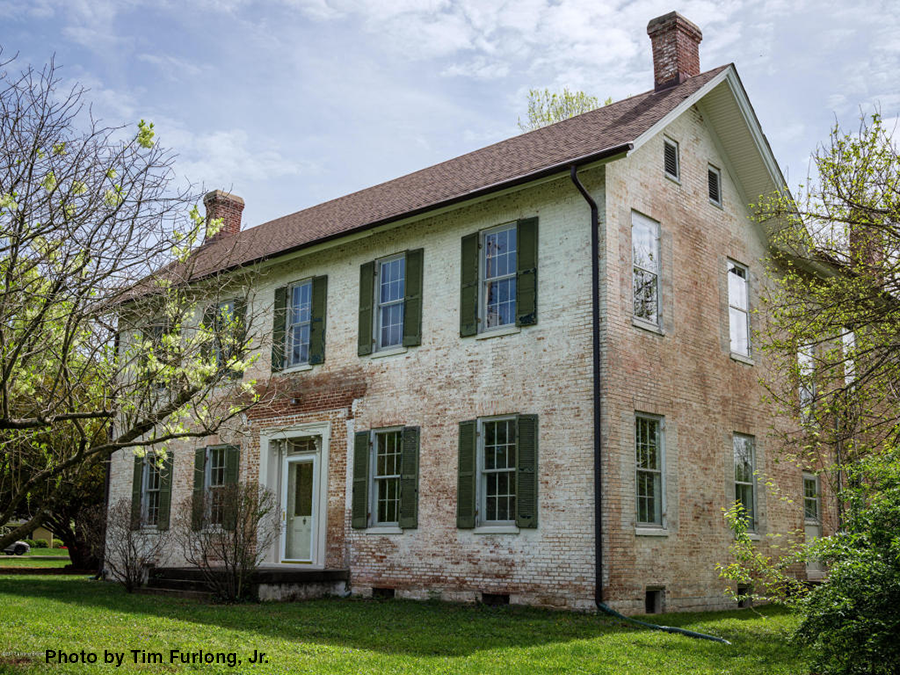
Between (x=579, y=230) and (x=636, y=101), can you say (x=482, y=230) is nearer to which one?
(x=579, y=230)

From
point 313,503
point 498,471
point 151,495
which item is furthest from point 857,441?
point 151,495

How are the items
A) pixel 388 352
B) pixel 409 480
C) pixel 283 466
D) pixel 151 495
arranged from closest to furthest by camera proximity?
pixel 409 480
pixel 388 352
pixel 283 466
pixel 151 495

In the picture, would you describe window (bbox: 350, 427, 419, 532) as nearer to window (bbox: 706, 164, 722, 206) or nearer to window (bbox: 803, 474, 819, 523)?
window (bbox: 706, 164, 722, 206)

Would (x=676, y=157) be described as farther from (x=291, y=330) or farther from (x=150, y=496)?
(x=150, y=496)

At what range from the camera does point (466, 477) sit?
43.9 feet

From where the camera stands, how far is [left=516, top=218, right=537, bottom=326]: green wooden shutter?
13.2 m

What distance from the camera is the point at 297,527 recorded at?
16.6m

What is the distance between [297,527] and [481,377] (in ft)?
17.8

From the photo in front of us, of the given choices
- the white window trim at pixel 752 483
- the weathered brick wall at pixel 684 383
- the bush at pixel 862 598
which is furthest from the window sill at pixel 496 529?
the bush at pixel 862 598

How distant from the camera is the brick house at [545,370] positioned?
1245 centimetres

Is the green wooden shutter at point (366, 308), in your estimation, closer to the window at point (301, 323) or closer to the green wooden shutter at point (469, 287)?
the window at point (301, 323)

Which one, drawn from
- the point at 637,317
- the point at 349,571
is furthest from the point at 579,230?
the point at 349,571

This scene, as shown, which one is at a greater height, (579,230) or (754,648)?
(579,230)

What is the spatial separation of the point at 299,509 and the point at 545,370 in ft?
21.3
